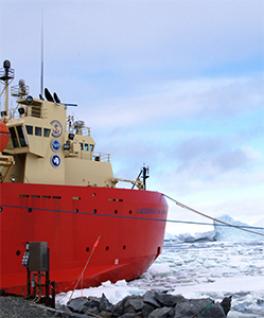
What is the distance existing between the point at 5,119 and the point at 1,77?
1194 millimetres

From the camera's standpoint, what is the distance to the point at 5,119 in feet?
40.6

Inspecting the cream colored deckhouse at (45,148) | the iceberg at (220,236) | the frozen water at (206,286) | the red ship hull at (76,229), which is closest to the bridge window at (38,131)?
the cream colored deckhouse at (45,148)

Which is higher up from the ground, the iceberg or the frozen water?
the frozen water

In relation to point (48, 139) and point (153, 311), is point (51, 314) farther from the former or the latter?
point (48, 139)

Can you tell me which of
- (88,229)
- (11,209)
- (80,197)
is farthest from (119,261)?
(11,209)

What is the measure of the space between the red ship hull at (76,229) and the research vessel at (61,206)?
0.07 feet

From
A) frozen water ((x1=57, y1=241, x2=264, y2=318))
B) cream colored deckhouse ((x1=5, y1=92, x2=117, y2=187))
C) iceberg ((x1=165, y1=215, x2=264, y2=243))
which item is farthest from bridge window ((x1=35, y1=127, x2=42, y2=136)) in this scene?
iceberg ((x1=165, y1=215, x2=264, y2=243))

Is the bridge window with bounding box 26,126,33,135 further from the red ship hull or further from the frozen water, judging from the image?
the frozen water

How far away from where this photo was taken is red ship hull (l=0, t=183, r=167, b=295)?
34.4 feet

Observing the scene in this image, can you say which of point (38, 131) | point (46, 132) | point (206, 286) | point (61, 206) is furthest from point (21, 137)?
point (206, 286)

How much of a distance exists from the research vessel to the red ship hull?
22 mm

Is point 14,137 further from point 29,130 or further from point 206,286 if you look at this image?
point 206,286

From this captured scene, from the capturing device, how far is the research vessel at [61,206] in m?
10.5

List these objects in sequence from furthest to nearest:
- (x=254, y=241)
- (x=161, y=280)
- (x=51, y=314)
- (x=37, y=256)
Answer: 1. (x=254, y=241)
2. (x=161, y=280)
3. (x=37, y=256)
4. (x=51, y=314)
